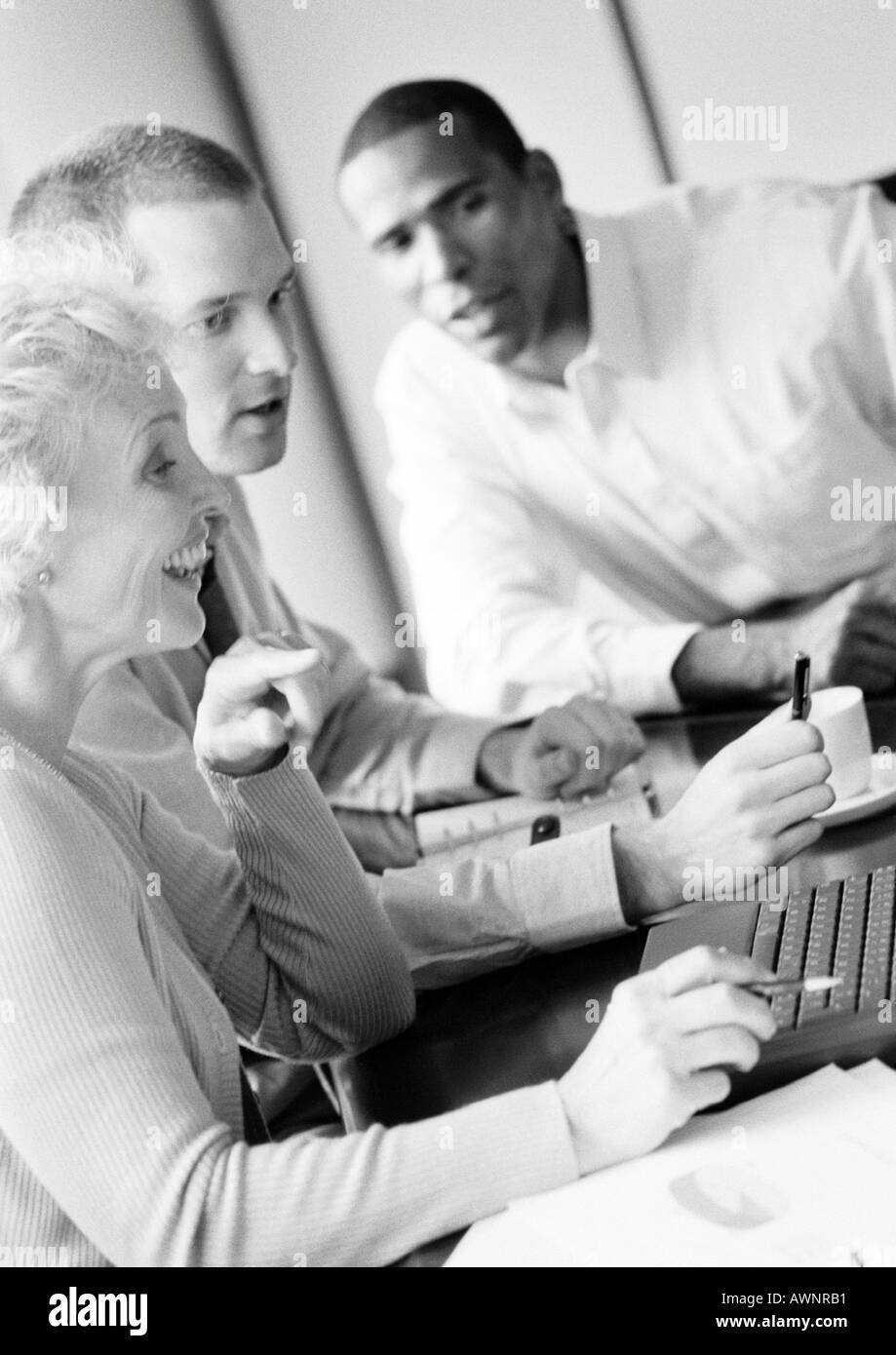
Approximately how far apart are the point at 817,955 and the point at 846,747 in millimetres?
307

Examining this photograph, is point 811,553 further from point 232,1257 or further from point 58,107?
point 232,1257

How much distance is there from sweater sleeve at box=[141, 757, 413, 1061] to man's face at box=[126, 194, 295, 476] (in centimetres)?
53

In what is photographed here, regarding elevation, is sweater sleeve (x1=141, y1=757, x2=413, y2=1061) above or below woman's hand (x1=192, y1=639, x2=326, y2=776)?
below

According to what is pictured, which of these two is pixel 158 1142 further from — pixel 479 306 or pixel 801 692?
pixel 479 306

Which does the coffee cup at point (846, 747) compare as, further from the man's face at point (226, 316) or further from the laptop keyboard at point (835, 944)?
the man's face at point (226, 316)

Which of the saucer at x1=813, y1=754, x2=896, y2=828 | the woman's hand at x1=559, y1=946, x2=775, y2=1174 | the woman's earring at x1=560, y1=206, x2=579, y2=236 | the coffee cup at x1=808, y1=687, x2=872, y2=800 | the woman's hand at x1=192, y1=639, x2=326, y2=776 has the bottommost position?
the saucer at x1=813, y1=754, x2=896, y2=828

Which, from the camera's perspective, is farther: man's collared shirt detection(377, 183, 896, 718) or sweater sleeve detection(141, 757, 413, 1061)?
man's collared shirt detection(377, 183, 896, 718)

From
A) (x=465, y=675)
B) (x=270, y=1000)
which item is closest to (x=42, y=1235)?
(x=270, y=1000)

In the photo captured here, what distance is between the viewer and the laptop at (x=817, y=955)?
31.7 inches

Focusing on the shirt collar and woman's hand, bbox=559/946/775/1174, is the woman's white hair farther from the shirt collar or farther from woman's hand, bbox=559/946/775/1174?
the shirt collar

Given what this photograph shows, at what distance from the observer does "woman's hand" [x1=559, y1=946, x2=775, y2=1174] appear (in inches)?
29.7

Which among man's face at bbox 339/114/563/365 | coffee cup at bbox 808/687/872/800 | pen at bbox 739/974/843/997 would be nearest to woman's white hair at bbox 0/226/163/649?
pen at bbox 739/974/843/997

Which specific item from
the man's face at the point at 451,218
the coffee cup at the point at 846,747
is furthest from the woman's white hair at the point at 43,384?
the man's face at the point at 451,218

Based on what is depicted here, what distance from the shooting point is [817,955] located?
2.97 ft
